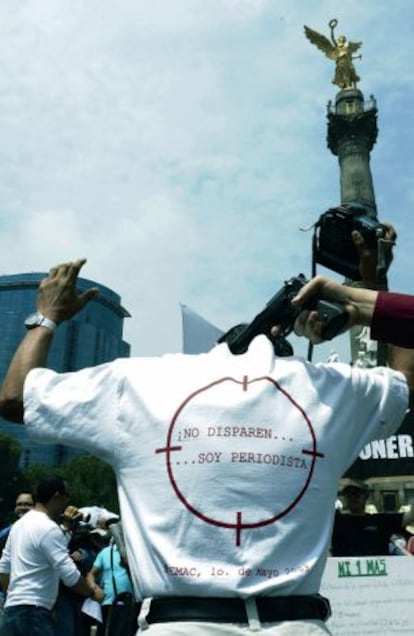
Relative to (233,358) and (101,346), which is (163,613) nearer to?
(233,358)

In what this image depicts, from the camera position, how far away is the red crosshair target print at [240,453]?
1.58 meters

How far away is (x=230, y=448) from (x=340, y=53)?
42.2 meters

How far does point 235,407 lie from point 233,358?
0.17 m

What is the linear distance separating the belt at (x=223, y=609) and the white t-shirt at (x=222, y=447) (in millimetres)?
21

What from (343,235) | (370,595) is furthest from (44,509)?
(343,235)

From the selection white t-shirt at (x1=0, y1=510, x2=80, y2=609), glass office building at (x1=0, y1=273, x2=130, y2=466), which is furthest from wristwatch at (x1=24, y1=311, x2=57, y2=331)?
glass office building at (x1=0, y1=273, x2=130, y2=466)

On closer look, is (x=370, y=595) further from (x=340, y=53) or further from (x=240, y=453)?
(x=340, y=53)

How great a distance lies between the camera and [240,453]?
63.7 inches

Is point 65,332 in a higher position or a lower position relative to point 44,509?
higher

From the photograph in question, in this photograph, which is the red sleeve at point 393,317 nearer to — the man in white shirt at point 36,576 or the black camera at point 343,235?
the black camera at point 343,235

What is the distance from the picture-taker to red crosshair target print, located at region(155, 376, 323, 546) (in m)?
1.58

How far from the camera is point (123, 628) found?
541 cm

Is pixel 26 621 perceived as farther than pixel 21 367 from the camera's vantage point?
Yes

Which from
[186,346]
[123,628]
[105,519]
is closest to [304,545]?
[186,346]
